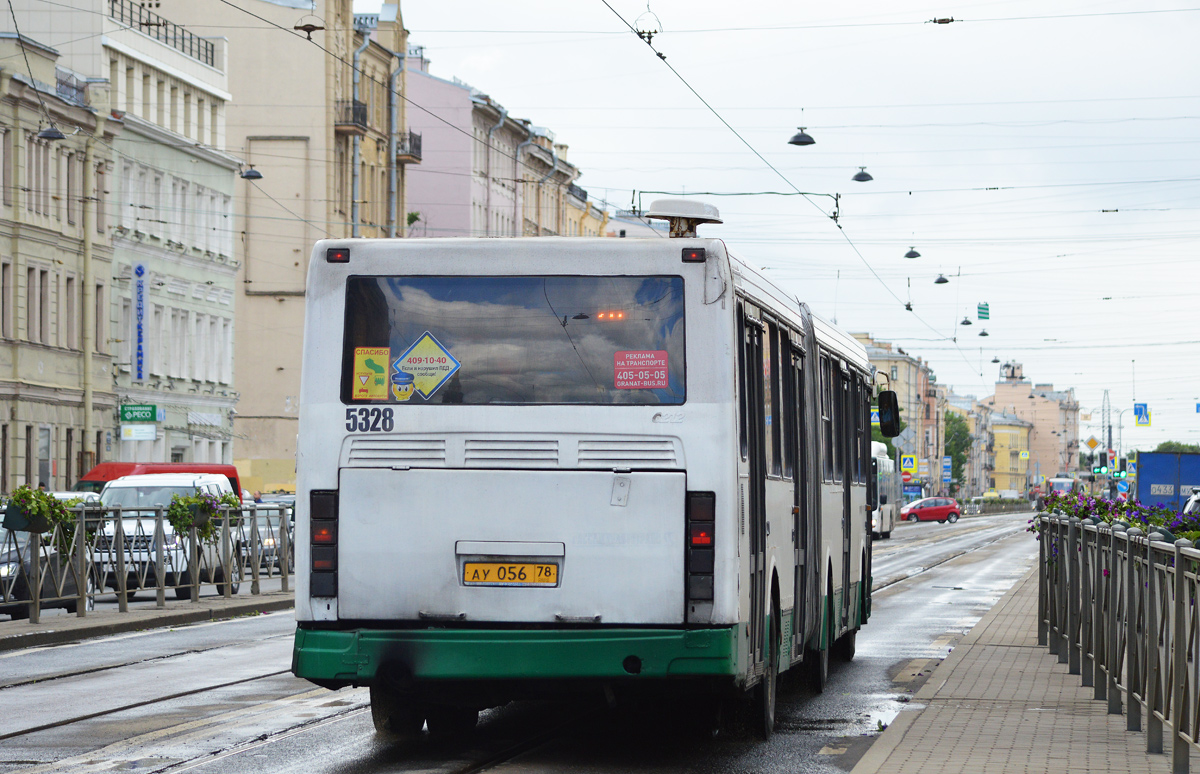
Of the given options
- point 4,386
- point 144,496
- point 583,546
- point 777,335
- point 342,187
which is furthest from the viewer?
point 342,187

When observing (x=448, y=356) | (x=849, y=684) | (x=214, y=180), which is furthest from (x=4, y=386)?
(x=448, y=356)

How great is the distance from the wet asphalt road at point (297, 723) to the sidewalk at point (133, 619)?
1.56 ft

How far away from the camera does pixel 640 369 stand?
1016 cm

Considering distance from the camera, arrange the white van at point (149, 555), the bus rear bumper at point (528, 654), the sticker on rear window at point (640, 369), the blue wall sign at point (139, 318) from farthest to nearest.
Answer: the blue wall sign at point (139, 318) → the white van at point (149, 555) → the sticker on rear window at point (640, 369) → the bus rear bumper at point (528, 654)

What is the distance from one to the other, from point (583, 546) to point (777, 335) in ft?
9.43

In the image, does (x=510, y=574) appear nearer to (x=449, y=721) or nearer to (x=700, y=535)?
(x=700, y=535)

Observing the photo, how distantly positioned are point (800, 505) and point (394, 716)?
10.5 feet

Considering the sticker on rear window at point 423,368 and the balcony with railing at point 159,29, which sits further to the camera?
the balcony with railing at point 159,29

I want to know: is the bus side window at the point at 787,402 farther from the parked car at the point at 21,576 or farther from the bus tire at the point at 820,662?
the parked car at the point at 21,576

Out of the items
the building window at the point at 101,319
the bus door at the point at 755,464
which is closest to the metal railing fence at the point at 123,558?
the bus door at the point at 755,464

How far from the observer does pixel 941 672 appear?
52.9 feet

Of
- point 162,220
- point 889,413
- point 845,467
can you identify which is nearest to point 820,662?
point 845,467

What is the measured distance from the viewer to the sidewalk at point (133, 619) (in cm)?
1973

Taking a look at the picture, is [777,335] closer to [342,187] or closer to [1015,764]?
[1015,764]
